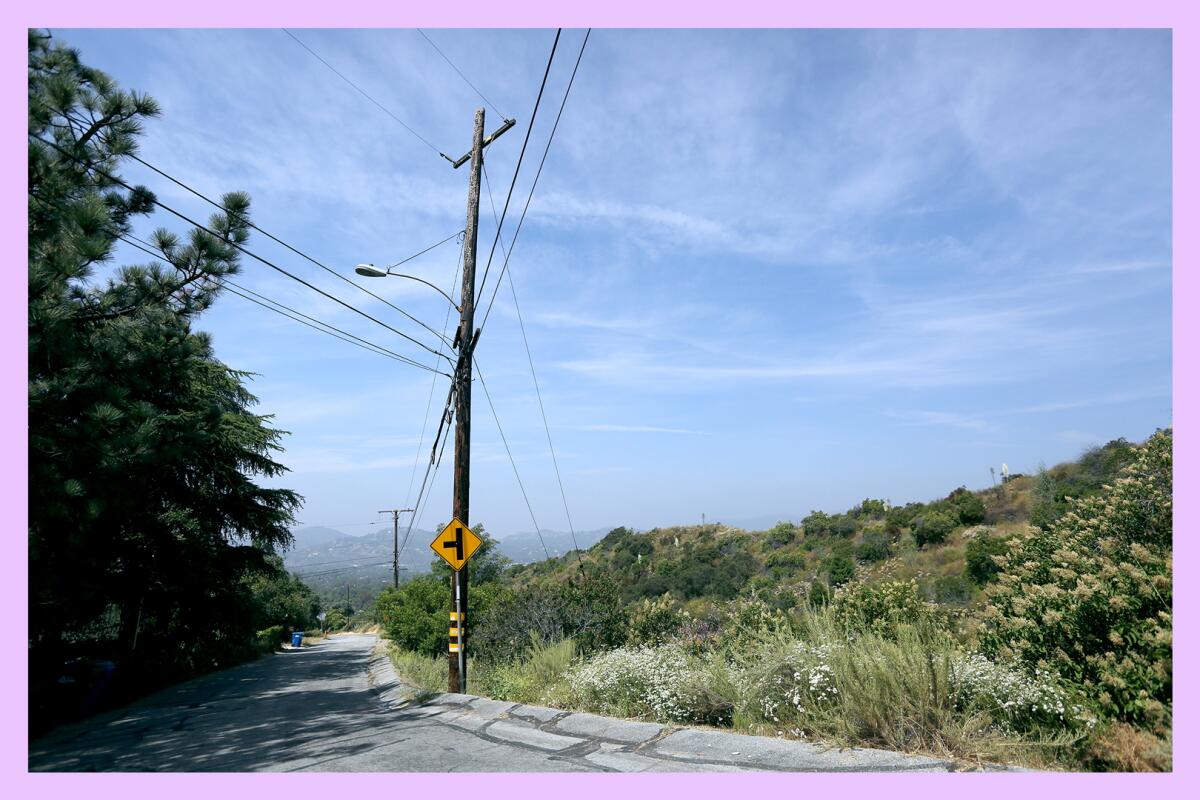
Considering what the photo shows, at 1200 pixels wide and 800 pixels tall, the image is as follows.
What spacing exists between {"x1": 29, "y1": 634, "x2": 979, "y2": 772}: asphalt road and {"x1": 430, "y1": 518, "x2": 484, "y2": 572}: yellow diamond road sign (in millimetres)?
2220

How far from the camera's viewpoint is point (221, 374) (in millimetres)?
21062

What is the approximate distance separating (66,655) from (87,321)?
34.4 ft

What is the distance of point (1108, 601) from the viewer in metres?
5.60

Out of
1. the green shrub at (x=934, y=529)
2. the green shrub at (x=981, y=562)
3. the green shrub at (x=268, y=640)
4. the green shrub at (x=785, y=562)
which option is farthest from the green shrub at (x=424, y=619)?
the green shrub at (x=934, y=529)

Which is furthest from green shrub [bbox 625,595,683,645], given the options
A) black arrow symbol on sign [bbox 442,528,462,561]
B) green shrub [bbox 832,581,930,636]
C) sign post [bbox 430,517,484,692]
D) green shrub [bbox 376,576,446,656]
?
green shrub [bbox 376,576,446,656]

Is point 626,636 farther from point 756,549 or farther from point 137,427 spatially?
point 756,549

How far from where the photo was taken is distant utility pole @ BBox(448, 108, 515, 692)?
40.3 feet

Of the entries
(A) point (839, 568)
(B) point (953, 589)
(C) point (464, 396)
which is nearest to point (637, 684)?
(C) point (464, 396)

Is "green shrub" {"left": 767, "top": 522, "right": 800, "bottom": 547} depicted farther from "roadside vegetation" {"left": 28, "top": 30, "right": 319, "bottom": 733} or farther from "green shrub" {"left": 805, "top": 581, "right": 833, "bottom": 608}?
"roadside vegetation" {"left": 28, "top": 30, "right": 319, "bottom": 733}

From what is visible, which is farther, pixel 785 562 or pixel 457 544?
pixel 785 562

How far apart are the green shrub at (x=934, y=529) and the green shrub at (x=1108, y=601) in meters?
28.2

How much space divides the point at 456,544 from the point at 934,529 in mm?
28253

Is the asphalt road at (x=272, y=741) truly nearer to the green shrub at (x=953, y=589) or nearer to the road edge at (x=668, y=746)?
the road edge at (x=668, y=746)

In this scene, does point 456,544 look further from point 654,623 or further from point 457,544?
point 654,623
